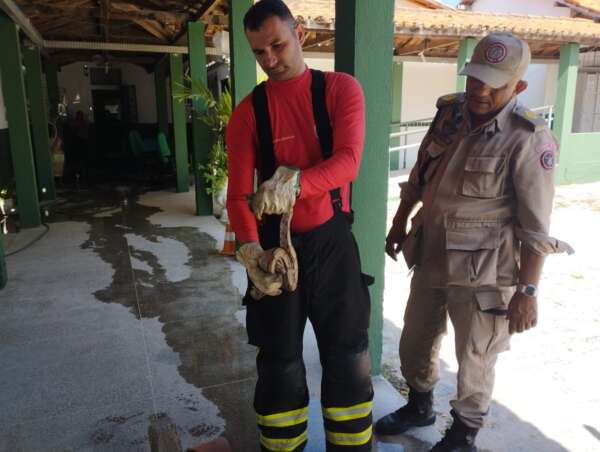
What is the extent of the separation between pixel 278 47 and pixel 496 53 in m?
0.77

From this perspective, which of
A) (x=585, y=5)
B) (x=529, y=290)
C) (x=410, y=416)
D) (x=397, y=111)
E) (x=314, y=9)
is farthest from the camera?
(x=585, y=5)

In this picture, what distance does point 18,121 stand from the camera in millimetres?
6316

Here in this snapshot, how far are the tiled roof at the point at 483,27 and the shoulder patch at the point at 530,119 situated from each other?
6737mm

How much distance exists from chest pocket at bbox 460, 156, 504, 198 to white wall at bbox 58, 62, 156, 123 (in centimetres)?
1459

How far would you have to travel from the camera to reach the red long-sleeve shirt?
1685 mm

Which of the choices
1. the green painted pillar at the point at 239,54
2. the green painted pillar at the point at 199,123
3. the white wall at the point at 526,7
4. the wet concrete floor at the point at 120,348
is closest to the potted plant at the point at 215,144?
the green painted pillar at the point at 199,123

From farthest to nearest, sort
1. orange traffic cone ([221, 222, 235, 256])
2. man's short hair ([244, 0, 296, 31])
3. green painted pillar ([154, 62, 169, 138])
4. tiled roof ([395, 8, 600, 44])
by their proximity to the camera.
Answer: green painted pillar ([154, 62, 169, 138]) < tiled roof ([395, 8, 600, 44]) < orange traffic cone ([221, 222, 235, 256]) < man's short hair ([244, 0, 296, 31])

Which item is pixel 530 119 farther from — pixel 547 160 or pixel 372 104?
pixel 372 104

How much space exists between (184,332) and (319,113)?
2260mm

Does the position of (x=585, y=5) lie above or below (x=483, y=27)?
above

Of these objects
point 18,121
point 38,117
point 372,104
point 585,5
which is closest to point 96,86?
point 38,117

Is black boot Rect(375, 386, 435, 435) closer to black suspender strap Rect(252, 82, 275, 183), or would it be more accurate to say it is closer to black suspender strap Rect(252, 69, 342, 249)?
black suspender strap Rect(252, 69, 342, 249)

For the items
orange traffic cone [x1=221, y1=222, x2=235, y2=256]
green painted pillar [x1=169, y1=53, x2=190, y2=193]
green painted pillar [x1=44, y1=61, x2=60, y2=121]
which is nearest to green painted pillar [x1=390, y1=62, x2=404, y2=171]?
green painted pillar [x1=169, y1=53, x2=190, y2=193]

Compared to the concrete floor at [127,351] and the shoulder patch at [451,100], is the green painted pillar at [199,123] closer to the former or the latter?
the concrete floor at [127,351]
